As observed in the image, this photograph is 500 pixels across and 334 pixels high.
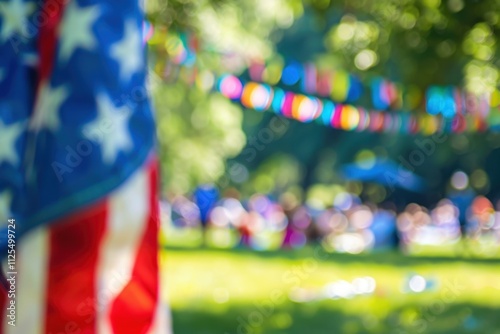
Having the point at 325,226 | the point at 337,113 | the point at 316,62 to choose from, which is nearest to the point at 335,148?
the point at 316,62

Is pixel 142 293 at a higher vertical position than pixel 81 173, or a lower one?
lower

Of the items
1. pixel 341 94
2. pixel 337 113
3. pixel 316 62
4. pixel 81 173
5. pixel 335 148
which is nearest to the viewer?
pixel 81 173

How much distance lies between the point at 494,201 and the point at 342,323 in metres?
36.7

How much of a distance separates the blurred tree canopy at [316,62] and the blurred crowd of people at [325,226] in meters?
2.54

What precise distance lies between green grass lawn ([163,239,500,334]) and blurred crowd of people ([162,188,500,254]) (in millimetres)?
4058

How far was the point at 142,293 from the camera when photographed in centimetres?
200

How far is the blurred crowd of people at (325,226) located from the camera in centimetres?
2023

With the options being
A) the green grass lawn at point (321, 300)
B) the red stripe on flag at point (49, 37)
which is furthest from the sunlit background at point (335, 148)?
the red stripe on flag at point (49, 37)

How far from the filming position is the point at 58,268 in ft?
6.30

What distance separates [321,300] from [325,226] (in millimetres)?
15080

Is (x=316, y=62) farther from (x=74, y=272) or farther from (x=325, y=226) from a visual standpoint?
(x=74, y=272)

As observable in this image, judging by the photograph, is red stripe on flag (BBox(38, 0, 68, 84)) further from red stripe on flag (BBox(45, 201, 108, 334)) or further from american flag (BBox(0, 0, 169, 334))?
red stripe on flag (BBox(45, 201, 108, 334))

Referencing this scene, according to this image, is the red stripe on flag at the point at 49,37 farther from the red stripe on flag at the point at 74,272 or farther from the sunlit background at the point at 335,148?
the sunlit background at the point at 335,148

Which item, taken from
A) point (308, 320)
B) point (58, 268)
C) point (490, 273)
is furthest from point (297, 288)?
point (58, 268)
